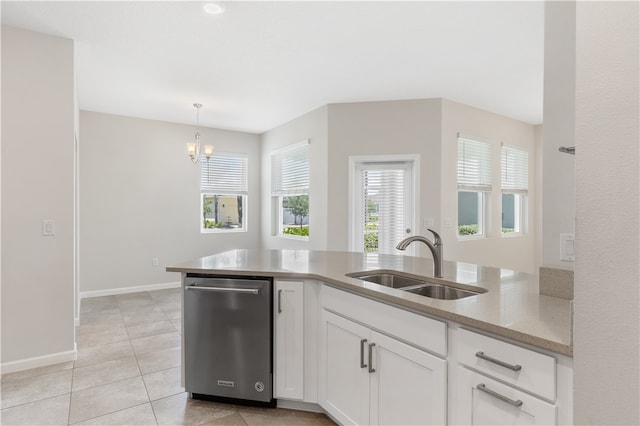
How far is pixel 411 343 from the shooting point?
A: 146 cm

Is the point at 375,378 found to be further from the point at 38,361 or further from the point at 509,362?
the point at 38,361

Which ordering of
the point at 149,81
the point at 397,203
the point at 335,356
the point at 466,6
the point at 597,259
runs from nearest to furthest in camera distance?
the point at 597,259 < the point at 335,356 < the point at 466,6 < the point at 149,81 < the point at 397,203

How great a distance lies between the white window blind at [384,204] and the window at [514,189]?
6.24 ft

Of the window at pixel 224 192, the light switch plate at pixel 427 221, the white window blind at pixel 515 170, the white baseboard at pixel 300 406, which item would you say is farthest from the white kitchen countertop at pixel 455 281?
the white window blind at pixel 515 170

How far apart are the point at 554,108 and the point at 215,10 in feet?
7.36

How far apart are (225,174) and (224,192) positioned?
32 cm

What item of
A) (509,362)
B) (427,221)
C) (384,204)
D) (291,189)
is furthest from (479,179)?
(509,362)

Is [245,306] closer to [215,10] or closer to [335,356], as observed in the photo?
[335,356]

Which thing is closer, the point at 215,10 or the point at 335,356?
the point at 335,356

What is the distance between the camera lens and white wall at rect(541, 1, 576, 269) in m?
1.55

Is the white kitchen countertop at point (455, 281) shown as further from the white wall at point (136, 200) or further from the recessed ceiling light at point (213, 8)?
the white wall at point (136, 200)

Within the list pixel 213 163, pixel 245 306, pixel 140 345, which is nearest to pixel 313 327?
pixel 245 306

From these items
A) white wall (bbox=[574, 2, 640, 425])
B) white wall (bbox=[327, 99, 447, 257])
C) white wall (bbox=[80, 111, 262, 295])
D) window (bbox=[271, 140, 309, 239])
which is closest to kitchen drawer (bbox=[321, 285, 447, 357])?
white wall (bbox=[574, 2, 640, 425])

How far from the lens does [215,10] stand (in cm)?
248
